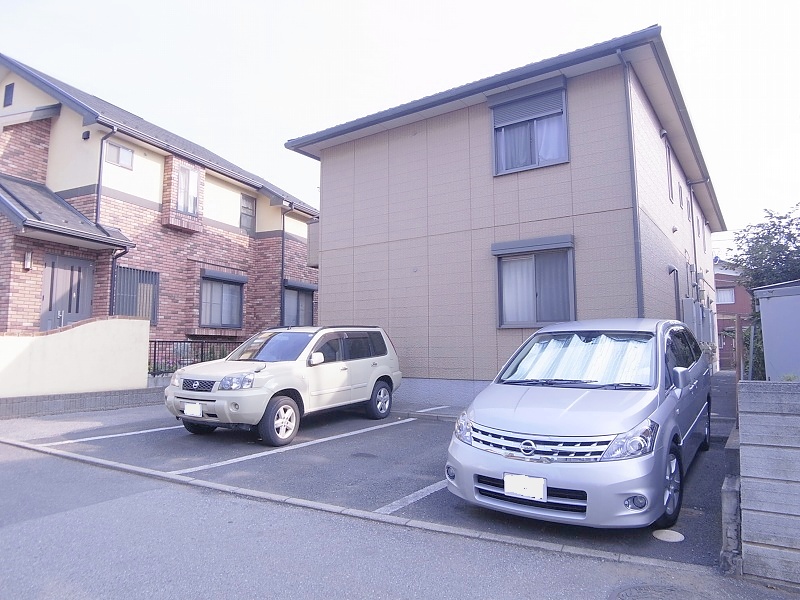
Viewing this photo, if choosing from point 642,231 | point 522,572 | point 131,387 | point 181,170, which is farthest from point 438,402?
point 181,170

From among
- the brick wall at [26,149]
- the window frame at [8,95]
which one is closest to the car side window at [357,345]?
the brick wall at [26,149]

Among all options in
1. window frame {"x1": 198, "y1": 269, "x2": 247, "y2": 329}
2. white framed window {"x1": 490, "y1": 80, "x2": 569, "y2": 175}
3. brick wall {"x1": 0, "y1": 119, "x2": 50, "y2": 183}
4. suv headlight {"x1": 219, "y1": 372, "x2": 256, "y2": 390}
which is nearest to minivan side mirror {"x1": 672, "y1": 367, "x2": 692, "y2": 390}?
suv headlight {"x1": 219, "y1": 372, "x2": 256, "y2": 390}

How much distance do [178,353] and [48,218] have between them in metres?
4.18

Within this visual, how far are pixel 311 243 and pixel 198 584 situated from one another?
1090 cm

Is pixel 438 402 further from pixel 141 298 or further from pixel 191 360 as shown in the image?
pixel 141 298

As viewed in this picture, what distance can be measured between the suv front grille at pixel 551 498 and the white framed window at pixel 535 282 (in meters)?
5.86

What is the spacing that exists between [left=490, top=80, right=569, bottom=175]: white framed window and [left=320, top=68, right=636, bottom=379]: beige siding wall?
0.18 m

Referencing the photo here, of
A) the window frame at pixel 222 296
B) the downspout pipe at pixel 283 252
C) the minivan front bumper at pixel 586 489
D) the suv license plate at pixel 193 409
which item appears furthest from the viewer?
the downspout pipe at pixel 283 252

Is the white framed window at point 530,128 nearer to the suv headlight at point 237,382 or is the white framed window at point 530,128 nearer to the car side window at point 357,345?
the car side window at point 357,345

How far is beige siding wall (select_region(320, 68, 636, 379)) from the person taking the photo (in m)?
9.28

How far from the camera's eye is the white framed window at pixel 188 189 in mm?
15259

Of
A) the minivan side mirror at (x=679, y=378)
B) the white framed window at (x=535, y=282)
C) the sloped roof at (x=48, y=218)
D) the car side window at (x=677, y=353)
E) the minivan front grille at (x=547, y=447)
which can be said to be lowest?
the minivan front grille at (x=547, y=447)

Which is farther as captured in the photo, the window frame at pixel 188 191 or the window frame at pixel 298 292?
the window frame at pixel 298 292

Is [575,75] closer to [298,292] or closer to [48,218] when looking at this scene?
[48,218]
